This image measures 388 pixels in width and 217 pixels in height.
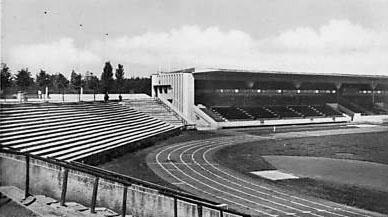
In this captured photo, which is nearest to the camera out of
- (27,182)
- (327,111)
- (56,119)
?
(27,182)

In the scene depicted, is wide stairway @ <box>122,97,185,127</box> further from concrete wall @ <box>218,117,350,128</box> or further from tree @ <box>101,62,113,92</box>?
tree @ <box>101,62,113,92</box>

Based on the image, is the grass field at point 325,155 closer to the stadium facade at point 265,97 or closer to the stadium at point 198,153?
the stadium at point 198,153

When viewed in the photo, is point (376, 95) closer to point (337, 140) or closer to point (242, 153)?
point (337, 140)

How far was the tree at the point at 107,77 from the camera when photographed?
64.6 metres

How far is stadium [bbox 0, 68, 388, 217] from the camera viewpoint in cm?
1059

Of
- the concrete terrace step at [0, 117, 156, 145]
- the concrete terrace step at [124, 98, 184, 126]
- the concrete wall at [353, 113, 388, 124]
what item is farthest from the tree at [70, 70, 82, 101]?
the concrete wall at [353, 113, 388, 124]

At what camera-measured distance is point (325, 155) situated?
96.0 ft

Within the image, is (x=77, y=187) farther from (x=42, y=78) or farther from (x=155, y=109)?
(x=42, y=78)

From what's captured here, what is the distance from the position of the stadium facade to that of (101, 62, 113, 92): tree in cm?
1262

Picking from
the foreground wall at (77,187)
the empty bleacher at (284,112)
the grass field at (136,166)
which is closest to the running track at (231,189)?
the grass field at (136,166)

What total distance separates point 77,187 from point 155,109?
3503 centimetres

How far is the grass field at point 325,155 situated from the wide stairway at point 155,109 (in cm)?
1121

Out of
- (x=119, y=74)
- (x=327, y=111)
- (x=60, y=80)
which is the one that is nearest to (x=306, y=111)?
(x=327, y=111)

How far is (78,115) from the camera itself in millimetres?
30625
